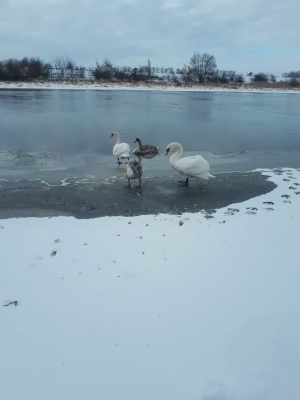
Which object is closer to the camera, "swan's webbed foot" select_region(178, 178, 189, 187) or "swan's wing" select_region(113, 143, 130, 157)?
"swan's webbed foot" select_region(178, 178, 189, 187)

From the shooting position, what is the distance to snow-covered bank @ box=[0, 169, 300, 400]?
2471 millimetres

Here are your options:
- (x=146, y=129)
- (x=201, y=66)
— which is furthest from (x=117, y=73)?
(x=146, y=129)

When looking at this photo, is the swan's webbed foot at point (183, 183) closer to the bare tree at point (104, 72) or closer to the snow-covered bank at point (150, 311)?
the snow-covered bank at point (150, 311)

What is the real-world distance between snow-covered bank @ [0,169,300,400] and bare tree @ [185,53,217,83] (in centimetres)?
7162

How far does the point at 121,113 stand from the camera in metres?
19.2

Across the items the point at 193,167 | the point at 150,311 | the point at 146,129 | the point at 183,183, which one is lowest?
the point at 150,311

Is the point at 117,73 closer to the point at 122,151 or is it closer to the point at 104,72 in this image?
the point at 104,72

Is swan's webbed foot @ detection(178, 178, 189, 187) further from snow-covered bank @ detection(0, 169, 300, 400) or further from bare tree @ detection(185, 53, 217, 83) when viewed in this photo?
bare tree @ detection(185, 53, 217, 83)

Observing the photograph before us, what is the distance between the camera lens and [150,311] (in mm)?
3127

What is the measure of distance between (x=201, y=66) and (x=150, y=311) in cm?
7693

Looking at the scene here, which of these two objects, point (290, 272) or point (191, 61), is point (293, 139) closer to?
point (290, 272)

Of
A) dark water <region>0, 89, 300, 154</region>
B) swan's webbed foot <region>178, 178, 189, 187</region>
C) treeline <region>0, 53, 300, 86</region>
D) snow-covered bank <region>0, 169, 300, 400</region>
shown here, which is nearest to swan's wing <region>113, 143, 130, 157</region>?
dark water <region>0, 89, 300, 154</region>

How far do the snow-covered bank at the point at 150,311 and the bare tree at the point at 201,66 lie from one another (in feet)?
235

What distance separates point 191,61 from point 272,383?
7886 centimetres
